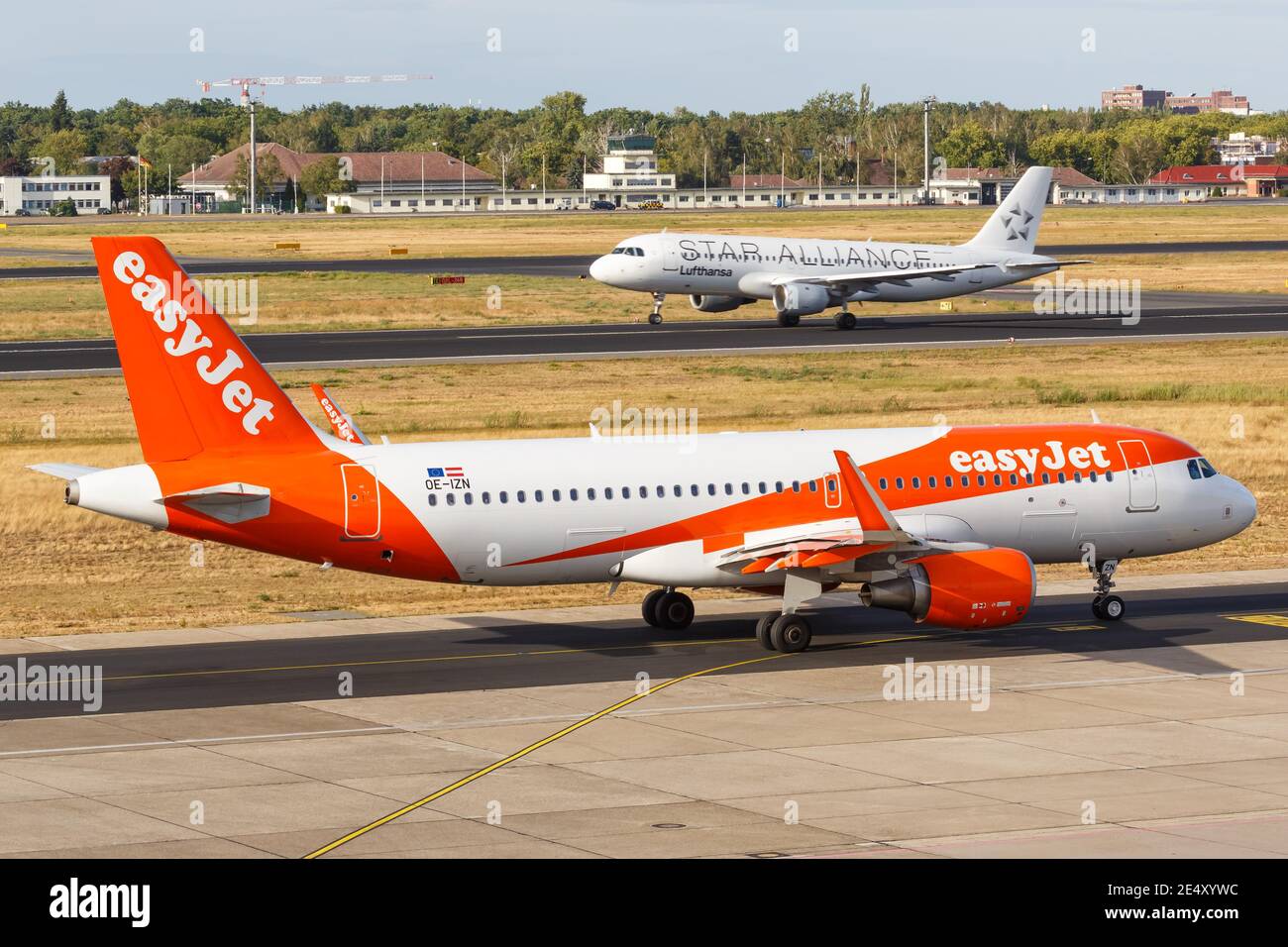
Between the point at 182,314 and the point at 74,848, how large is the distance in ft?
43.9

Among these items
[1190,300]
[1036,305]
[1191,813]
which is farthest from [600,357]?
[1191,813]

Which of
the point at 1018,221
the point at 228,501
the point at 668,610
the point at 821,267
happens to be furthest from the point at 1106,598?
the point at 1018,221

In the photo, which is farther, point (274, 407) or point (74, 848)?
point (274, 407)

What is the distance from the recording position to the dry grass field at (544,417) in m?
45.7

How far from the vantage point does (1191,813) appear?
2600 centimetres

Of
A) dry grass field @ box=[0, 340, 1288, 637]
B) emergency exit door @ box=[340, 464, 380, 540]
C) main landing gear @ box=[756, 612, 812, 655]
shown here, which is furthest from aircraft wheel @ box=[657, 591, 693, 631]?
emergency exit door @ box=[340, 464, 380, 540]

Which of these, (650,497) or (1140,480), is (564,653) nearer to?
(650,497)

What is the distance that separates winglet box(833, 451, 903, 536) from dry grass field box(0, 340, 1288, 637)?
1072 centimetres

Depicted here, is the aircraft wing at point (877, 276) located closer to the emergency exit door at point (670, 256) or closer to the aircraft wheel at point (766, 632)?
the emergency exit door at point (670, 256)

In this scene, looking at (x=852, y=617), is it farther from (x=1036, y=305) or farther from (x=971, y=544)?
(x=1036, y=305)

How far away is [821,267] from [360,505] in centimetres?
6702

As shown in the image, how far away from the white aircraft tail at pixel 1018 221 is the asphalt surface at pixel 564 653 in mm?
61400

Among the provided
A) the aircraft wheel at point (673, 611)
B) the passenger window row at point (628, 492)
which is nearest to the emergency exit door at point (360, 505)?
the passenger window row at point (628, 492)

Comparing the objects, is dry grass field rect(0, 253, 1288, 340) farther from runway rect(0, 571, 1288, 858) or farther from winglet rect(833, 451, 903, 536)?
winglet rect(833, 451, 903, 536)
